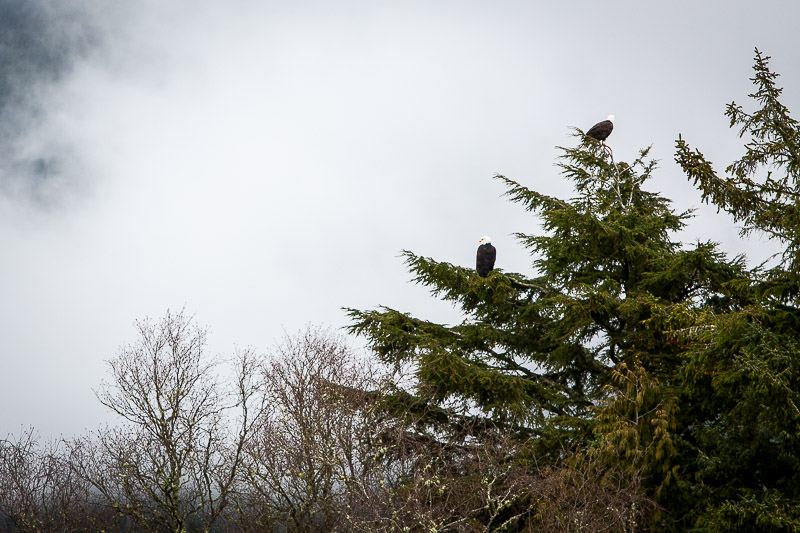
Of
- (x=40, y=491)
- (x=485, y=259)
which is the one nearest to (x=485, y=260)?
(x=485, y=259)

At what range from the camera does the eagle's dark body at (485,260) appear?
14.7 metres

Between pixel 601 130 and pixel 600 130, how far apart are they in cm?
2

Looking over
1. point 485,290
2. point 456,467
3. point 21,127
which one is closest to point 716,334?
point 456,467

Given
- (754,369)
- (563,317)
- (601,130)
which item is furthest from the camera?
(601,130)

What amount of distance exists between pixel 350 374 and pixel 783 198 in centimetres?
960

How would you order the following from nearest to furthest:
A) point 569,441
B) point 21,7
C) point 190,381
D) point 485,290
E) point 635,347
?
point 569,441 → point 635,347 → point 485,290 → point 190,381 → point 21,7

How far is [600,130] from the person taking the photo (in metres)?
15.5

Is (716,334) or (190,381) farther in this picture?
(190,381)

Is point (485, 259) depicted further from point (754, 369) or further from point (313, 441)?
point (754, 369)

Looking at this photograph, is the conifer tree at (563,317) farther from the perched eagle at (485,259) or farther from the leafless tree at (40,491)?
the leafless tree at (40,491)

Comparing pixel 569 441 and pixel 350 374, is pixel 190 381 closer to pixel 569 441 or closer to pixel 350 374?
pixel 350 374

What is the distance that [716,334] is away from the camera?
25.9ft

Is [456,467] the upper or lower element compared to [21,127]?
lower

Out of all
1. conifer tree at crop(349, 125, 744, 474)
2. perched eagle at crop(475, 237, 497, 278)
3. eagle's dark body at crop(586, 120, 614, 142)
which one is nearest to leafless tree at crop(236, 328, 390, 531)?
conifer tree at crop(349, 125, 744, 474)
